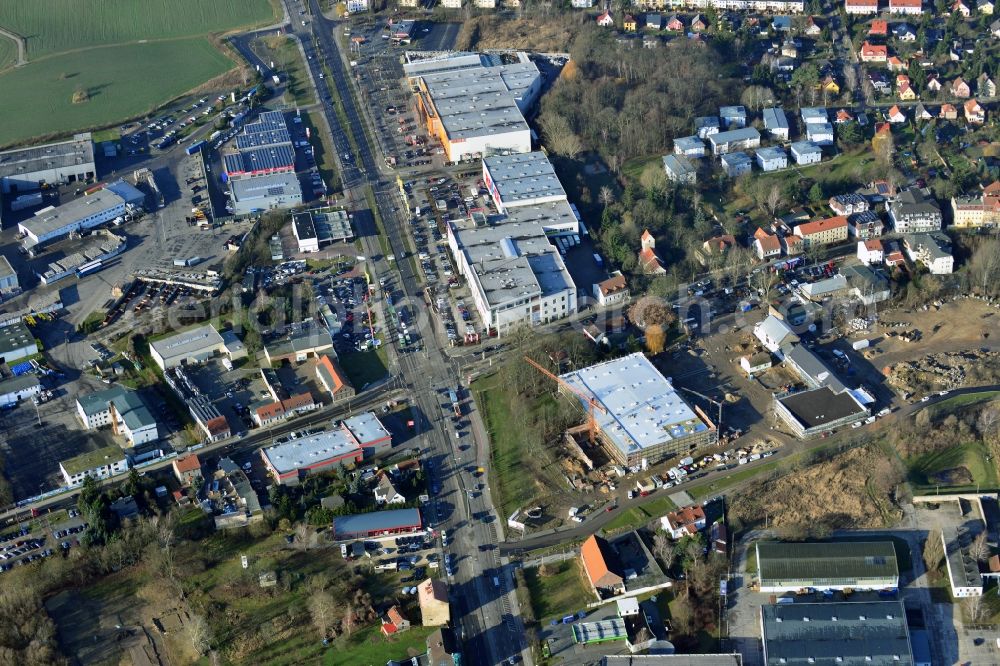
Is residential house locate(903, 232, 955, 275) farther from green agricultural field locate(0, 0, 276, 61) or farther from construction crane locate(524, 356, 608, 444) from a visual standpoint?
green agricultural field locate(0, 0, 276, 61)

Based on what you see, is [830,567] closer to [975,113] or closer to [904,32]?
[975,113]

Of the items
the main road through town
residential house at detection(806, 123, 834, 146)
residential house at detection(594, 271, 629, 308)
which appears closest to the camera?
the main road through town

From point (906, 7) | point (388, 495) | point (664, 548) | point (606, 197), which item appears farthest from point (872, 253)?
point (906, 7)

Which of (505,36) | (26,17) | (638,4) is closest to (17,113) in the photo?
(26,17)

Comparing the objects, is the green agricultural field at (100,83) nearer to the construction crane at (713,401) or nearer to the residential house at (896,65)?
the construction crane at (713,401)

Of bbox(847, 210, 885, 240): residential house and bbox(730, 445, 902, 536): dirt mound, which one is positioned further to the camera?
bbox(847, 210, 885, 240): residential house

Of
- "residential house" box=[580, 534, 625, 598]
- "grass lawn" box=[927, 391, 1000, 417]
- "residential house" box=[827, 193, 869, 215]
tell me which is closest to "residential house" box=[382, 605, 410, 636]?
"residential house" box=[580, 534, 625, 598]

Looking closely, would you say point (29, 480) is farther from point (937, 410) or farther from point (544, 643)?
point (937, 410)
